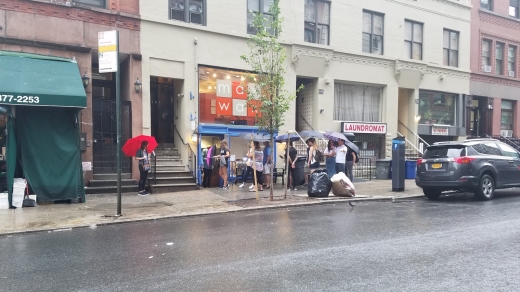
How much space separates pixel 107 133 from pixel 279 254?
9741 millimetres

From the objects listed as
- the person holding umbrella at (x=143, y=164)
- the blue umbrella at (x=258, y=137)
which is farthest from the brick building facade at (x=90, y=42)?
the blue umbrella at (x=258, y=137)

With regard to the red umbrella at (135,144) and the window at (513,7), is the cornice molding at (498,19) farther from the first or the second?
the red umbrella at (135,144)

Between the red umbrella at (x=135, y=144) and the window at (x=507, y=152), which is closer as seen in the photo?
the red umbrella at (x=135, y=144)

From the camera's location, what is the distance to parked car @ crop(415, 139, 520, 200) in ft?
37.7

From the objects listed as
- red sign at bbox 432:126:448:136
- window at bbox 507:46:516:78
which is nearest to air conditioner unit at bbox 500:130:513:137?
window at bbox 507:46:516:78

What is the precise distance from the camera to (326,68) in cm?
1830

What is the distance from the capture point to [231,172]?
15672 millimetres

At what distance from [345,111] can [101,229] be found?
13.6m

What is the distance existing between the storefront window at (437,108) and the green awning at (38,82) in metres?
17.1

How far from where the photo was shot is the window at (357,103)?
63.5ft

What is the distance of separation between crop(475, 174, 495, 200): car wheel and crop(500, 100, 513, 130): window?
1546 cm

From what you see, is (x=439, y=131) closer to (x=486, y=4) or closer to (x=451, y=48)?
(x=451, y=48)

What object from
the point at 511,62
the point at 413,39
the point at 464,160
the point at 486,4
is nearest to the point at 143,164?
the point at 464,160

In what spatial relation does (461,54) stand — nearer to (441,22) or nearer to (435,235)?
(441,22)
